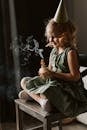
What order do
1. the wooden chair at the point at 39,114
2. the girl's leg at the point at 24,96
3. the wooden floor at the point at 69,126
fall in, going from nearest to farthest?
the wooden chair at the point at 39,114
the girl's leg at the point at 24,96
the wooden floor at the point at 69,126

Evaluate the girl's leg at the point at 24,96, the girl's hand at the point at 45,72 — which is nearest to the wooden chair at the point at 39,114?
the girl's leg at the point at 24,96

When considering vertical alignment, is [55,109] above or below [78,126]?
above

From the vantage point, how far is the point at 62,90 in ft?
4.83

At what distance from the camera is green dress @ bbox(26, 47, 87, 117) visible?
144 cm

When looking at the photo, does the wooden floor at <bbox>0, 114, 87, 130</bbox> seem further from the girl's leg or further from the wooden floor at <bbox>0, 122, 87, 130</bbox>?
the girl's leg

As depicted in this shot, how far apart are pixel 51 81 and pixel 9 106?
3.45 ft

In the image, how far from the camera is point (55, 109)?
4.83 feet

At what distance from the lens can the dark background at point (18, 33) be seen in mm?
2375

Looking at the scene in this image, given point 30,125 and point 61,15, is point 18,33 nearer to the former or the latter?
point 30,125

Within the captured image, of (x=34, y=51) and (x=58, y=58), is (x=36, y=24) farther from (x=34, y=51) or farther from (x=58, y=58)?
(x=58, y=58)

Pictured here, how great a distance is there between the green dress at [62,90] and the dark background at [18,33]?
34.8 inches

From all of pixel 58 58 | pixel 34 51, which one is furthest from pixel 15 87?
pixel 58 58

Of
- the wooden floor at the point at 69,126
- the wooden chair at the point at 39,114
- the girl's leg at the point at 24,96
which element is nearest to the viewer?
the wooden chair at the point at 39,114

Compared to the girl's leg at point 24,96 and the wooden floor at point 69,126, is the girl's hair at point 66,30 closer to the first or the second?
the girl's leg at point 24,96
